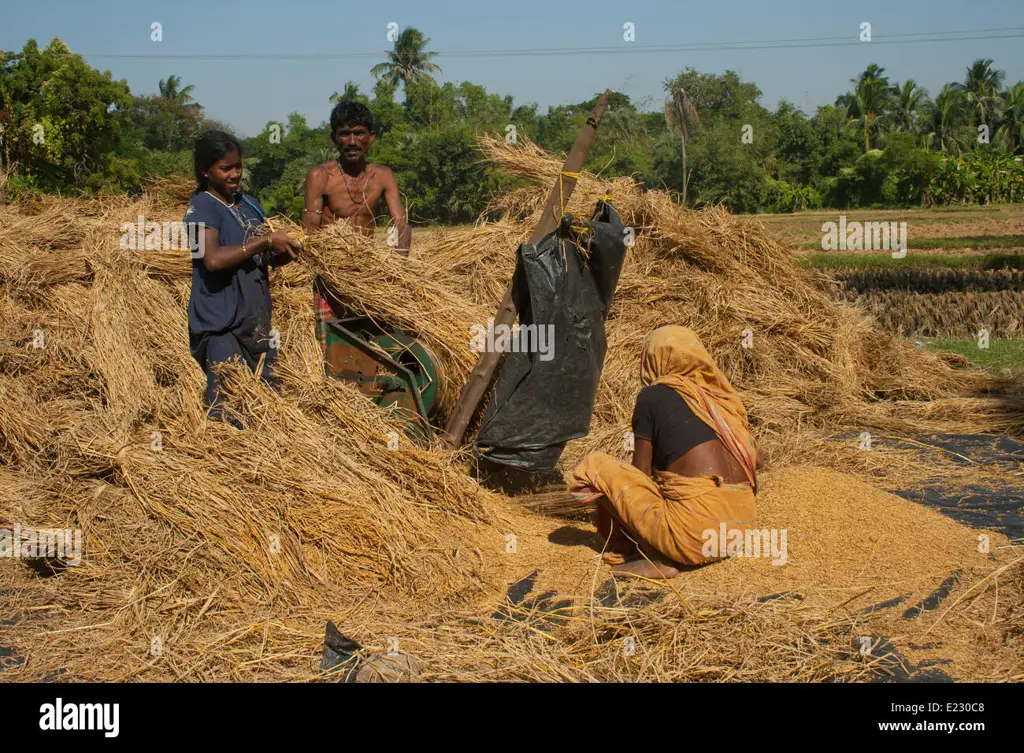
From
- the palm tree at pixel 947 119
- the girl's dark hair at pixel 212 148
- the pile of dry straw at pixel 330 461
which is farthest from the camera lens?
the palm tree at pixel 947 119

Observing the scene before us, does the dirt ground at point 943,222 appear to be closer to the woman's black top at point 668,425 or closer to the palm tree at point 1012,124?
the palm tree at point 1012,124

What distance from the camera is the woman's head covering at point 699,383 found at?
11.5ft

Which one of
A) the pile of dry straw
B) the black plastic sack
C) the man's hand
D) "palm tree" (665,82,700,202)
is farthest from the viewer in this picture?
"palm tree" (665,82,700,202)

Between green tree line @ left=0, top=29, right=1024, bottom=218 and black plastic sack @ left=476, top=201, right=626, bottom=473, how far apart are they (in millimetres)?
2847

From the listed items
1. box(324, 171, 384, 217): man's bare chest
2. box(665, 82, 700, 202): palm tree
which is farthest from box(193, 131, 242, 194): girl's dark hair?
box(665, 82, 700, 202): palm tree

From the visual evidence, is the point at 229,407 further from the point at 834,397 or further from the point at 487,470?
the point at 834,397

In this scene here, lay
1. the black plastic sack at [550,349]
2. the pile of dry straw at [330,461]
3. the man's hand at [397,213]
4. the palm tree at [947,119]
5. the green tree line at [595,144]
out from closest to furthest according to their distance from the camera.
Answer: the pile of dry straw at [330,461]
the black plastic sack at [550,349]
the man's hand at [397,213]
the green tree line at [595,144]
the palm tree at [947,119]

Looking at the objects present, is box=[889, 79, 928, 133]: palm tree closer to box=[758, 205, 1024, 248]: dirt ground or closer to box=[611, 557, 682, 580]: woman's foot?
box=[758, 205, 1024, 248]: dirt ground

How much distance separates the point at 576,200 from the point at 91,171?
1206 centimetres

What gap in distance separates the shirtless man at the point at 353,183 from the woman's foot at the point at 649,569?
6.80 feet

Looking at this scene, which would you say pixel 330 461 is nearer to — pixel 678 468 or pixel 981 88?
pixel 678 468

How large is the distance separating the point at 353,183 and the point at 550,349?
4.92 feet

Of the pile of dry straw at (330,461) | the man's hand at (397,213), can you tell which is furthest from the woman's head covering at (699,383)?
the man's hand at (397,213)

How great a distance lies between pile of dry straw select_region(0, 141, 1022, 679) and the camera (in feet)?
9.48
